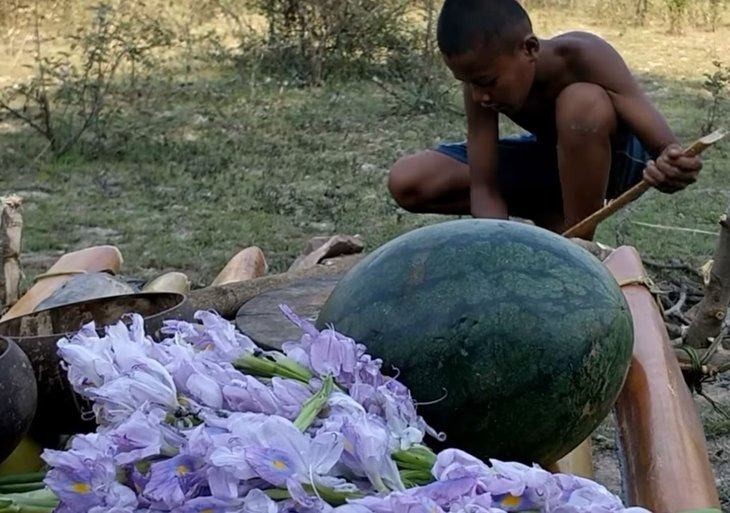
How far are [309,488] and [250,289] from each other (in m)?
1.95

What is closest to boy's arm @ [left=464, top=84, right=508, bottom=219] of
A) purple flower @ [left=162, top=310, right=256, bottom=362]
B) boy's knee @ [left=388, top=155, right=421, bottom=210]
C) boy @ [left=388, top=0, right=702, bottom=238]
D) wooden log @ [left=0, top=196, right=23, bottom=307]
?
boy @ [left=388, top=0, right=702, bottom=238]

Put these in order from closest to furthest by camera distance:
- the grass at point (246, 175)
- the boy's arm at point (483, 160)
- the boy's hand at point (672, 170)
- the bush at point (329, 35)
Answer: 1. the boy's hand at point (672, 170)
2. the boy's arm at point (483, 160)
3. the grass at point (246, 175)
4. the bush at point (329, 35)

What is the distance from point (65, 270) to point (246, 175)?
3.28 meters

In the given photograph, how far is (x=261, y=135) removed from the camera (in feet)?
24.7

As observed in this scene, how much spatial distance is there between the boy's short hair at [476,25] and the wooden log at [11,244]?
1380 millimetres

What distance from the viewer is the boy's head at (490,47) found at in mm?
3709

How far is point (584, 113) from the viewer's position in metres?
3.94

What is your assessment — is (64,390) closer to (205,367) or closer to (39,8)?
(205,367)

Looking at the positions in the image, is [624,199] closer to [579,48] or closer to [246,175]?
[579,48]

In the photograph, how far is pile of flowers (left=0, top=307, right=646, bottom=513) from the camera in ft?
4.56

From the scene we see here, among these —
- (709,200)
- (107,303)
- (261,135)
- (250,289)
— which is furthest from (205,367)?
(261,135)

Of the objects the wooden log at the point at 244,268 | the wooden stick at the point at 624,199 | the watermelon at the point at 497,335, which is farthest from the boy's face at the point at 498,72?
the watermelon at the point at 497,335

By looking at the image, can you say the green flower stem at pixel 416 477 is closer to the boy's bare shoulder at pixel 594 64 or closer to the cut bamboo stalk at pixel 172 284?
the cut bamboo stalk at pixel 172 284

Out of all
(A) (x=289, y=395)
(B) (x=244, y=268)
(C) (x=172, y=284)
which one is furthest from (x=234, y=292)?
(A) (x=289, y=395)
